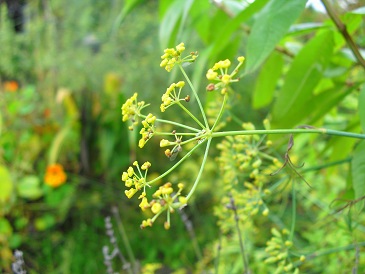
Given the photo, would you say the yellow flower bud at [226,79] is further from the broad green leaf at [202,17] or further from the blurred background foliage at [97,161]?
the blurred background foliage at [97,161]

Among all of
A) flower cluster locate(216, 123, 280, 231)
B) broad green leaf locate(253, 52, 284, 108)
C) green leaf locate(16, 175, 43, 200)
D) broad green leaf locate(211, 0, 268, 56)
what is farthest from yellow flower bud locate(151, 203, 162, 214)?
green leaf locate(16, 175, 43, 200)

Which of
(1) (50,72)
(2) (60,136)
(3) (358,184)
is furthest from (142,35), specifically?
(3) (358,184)

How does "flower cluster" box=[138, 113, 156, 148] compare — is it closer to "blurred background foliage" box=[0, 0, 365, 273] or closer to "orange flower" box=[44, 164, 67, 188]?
"blurred background foliage" box=[0, 0, 365, 273]

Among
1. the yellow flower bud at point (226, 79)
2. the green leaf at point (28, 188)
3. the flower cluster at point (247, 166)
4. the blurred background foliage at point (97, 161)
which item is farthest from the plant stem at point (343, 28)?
the green leaf at point (28, 188)

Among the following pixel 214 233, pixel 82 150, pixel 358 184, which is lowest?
pixel 214 233

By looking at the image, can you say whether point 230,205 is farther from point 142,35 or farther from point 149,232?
point 142,35
